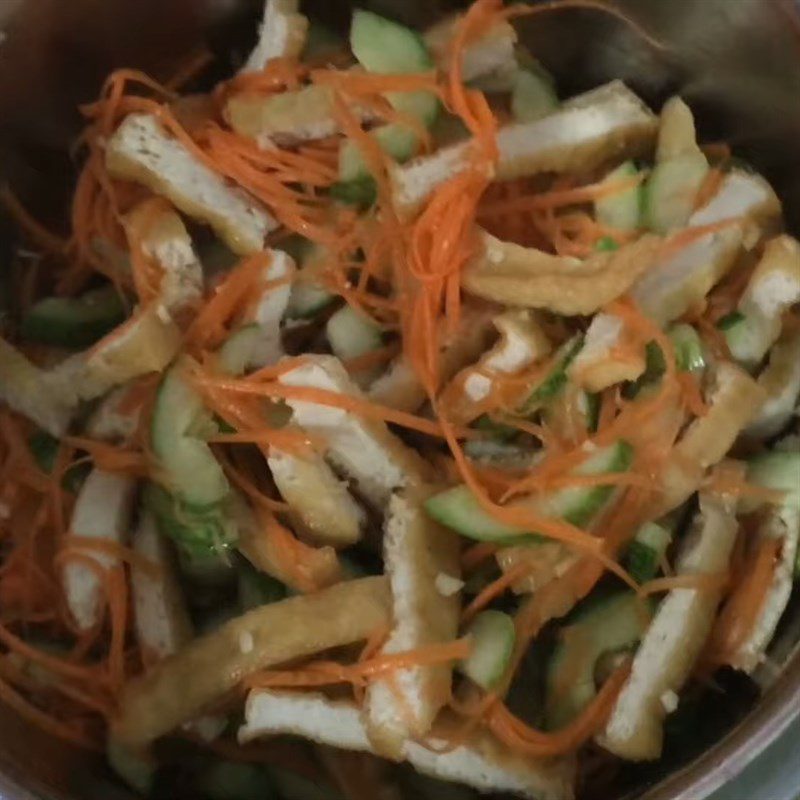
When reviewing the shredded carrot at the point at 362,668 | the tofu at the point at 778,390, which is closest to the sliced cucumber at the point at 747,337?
the tofu at the point at 778,390

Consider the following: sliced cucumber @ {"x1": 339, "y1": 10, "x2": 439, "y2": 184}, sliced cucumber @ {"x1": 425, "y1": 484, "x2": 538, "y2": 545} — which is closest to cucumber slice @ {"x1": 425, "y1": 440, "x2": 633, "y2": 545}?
sliced cucumber @ {"x1": 425, "y1": 484, "x2": 538, "y2": 545}

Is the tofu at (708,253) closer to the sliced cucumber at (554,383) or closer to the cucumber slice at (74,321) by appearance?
the sliced cucumber at (554,383)

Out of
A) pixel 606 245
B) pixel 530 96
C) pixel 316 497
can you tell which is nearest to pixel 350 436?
pixel 316 497

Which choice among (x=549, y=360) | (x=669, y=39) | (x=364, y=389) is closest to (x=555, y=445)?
(x=549, y=360)

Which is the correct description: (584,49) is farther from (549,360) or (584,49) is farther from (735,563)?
(735,563)

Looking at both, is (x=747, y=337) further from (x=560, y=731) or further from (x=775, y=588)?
(x=560, y=731)

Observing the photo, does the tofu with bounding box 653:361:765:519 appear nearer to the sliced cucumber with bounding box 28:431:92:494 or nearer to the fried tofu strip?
the fried tofu strip
